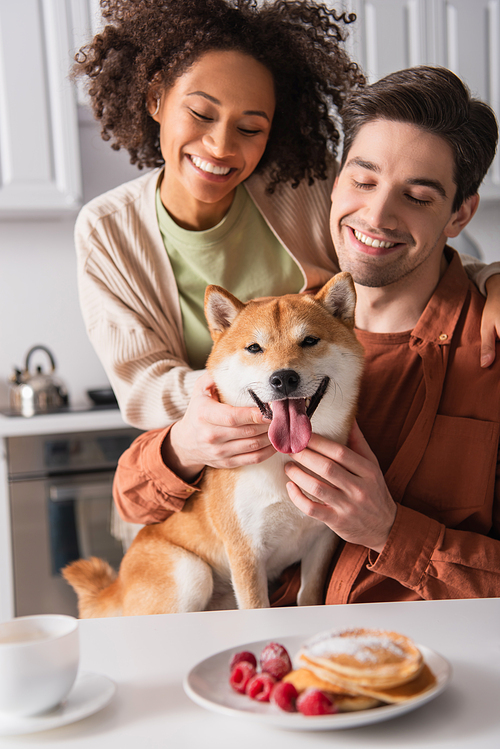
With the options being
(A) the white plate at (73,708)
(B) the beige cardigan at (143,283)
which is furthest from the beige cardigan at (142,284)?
(A) the white plate at (73,708)

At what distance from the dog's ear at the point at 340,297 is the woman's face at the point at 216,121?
479 mm

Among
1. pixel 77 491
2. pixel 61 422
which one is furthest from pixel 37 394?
pixel 77 491

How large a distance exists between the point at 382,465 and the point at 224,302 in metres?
0.44

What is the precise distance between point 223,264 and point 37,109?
161 cm

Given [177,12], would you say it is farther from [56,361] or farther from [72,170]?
[56,361]

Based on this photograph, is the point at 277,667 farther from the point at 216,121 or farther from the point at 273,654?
the point at 216,121

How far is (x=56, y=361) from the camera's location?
316 cm

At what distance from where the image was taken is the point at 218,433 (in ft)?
3.51

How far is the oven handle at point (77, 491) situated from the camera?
243 cm

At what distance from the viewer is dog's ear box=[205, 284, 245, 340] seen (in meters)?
1.11

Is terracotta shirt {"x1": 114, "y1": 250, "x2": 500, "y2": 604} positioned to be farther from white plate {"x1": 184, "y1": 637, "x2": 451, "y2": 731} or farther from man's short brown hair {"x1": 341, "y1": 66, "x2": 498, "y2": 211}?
white plate {"x1": 184, "y1": 637, "x2": 451, "y2": 731}

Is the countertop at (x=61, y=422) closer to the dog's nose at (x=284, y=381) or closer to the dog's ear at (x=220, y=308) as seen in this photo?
the dog's ear at (x=220, y=308)

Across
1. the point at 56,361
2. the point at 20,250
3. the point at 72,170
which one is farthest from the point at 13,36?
the point at 56,361

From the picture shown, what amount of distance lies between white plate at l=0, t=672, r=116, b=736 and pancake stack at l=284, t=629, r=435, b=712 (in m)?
0.18
